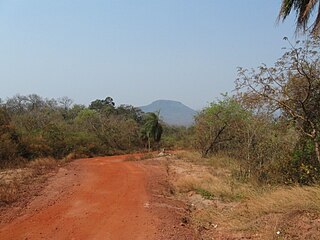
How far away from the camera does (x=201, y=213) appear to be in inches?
326

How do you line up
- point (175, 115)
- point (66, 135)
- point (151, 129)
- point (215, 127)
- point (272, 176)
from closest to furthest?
point (272, 176) → point (215, 127) → point (66, 135) → point (151, 129) → point (175, 115)

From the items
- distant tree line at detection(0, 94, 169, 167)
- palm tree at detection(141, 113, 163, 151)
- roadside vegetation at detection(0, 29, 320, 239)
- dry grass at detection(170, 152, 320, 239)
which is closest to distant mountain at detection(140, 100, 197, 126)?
palm tree at detection(141, 113, 163, 151)

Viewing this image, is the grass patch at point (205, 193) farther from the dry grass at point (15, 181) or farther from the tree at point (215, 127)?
the tree at point (215, 127)

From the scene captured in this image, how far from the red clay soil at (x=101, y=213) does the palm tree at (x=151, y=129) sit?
21.2 meters

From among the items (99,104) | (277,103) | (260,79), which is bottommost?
(277,103)

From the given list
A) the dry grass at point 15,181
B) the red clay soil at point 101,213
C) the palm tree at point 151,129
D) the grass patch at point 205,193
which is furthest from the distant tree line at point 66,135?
the grass patch at point 205,193

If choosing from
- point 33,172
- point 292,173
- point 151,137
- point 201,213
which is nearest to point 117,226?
point 201,213

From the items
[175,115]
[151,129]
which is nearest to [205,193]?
[151,129]

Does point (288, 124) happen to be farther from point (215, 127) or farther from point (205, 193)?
point (215, 127)

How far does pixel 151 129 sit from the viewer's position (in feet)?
110

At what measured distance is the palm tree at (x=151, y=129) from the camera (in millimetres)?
33344

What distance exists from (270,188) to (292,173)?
744 mm

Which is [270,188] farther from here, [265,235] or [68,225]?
[68,225]

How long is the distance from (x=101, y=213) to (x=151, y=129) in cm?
2555
